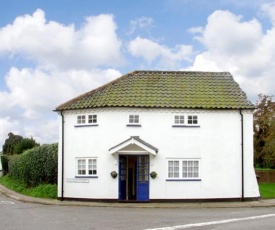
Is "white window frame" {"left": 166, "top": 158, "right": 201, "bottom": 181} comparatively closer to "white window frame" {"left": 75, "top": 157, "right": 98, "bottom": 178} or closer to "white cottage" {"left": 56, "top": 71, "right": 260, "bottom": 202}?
"white cottage" {"left": 56, "top": 71, "right": 260, "bottom": 202}

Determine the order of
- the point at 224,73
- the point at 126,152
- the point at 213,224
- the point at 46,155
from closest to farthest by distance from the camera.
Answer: the point at 213,224, the point at 126,152, the point at 224,73, the point at 46,155

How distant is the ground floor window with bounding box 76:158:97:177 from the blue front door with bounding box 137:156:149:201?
7.69ft

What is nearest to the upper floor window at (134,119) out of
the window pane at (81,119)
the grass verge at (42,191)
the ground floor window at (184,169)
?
the window pane at (81,119)

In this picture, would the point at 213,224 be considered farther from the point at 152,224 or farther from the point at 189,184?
the point at 189,184

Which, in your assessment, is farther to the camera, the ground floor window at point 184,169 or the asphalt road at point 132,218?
the ground floor window at point 184,169

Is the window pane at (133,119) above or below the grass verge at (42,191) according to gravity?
above

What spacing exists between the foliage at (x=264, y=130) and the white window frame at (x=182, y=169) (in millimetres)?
21055

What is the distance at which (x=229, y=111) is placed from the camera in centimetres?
2686

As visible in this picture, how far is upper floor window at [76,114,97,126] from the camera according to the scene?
88.5 ft

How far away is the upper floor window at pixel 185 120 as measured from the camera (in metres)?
26.8

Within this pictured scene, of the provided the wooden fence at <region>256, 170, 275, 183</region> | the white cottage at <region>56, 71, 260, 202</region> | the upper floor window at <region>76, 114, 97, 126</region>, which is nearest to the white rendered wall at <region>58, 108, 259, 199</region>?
the white cottage at <region>56, 71, 260, 202</region>

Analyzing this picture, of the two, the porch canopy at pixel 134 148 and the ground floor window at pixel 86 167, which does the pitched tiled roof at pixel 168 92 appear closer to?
the porch canopy at pixel 134 148

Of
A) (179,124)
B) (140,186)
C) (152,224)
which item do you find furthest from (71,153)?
(152,224)

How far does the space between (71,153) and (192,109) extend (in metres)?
7.01
